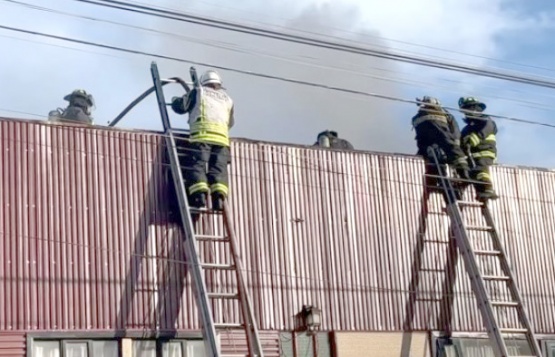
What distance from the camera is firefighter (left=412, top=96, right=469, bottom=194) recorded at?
58.9ft

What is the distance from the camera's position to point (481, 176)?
59.2ft

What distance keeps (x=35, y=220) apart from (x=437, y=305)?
6.33m

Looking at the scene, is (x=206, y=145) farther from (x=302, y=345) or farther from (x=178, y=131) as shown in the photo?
(x=302, y=345)

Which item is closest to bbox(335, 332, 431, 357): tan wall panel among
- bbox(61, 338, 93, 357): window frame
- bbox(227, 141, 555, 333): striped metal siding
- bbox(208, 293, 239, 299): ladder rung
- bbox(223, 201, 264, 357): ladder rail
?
bbox(227, 141, 555, 333): striped metal siding

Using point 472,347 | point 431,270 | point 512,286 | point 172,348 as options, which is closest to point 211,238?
point 172,348

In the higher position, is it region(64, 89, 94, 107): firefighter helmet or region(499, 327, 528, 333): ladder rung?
region(64, 89, 94, 107): firefighter helmet

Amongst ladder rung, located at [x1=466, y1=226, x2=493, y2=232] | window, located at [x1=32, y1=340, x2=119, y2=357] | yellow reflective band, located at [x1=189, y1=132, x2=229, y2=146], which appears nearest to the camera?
window, located at [x1=32, y1=340, x2=119, y2=357]

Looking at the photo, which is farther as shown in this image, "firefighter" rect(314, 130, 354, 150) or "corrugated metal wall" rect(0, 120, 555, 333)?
"firefighter" rect(314, 130, 354, 150)

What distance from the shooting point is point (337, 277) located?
1647 centimetres

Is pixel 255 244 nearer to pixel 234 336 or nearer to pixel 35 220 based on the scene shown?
pixel 234 336

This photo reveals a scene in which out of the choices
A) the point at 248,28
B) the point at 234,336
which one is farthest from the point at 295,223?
the point at 248,28

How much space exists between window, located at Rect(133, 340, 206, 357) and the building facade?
0.01 m

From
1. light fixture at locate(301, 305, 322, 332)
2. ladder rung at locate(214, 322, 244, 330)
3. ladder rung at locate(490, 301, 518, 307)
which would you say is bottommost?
ladder rung at locate(214, 322, 244, 330)

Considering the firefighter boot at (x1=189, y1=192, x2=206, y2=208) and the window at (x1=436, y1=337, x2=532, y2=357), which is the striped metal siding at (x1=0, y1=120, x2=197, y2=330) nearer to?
the firefighter boot at (x1=189, y1=192, x2=206, y2=208)
